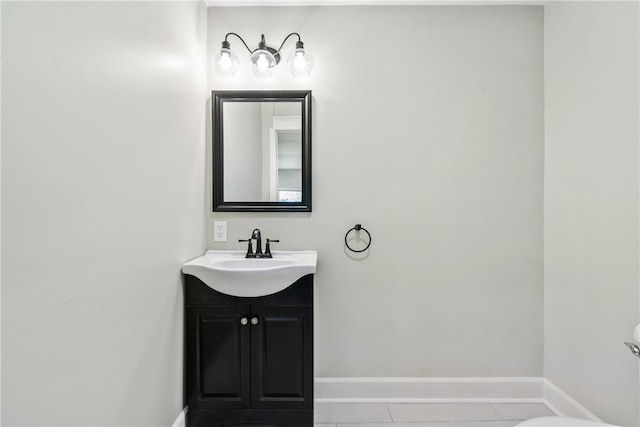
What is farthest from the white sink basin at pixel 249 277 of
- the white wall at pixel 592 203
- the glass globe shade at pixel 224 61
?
the white wall at pixel 592 203

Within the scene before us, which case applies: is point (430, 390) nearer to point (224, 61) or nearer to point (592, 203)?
point (592, 203)

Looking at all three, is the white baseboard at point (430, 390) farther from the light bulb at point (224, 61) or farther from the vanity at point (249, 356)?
the light bulb at point (224, 61)

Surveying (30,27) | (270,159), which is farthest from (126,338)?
(270,159)

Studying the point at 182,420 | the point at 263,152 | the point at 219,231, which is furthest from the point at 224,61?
the point at 182,420

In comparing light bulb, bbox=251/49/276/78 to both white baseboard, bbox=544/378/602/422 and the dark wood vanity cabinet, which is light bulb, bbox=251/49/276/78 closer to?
the dark wood vanity cabinet

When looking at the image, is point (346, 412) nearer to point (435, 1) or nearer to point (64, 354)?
point (64, 354)

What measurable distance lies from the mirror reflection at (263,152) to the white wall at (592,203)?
4.90 feet

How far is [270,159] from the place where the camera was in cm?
189

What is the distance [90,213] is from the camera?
0.90m

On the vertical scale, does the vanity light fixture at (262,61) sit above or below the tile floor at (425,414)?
above

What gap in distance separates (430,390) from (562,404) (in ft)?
2.30

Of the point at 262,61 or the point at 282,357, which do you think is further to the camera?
the point at 262,61

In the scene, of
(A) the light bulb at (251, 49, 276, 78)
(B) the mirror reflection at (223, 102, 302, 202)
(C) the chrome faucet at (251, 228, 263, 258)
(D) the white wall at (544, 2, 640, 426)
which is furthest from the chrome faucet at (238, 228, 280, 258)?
(D) the white wall at (544, 2, 640, 426)

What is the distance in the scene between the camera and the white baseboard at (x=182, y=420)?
1.46 m
